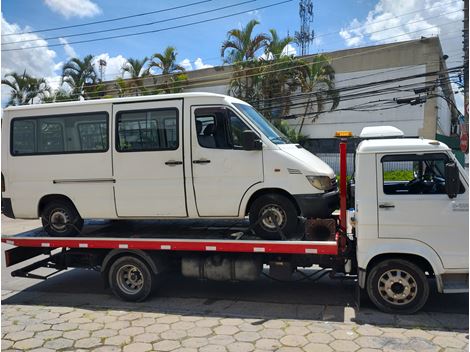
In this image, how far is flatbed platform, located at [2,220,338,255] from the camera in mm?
5477

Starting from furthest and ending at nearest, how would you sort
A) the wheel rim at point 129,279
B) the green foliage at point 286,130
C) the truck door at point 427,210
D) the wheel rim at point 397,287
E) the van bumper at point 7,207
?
the green foliage at point 286,130 < the van bumper at point 7,207 < the wheel rim at point 129,279 < the wheel rim at point 397,287 < the truck door at point 427,210

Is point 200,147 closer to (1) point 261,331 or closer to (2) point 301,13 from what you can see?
(1) point 261,331

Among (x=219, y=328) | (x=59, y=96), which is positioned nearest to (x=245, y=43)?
(x=59, y=96)

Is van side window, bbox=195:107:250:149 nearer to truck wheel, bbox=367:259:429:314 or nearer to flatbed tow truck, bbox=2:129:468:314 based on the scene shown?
flatbed tow truck, bbox=2:129:468:314

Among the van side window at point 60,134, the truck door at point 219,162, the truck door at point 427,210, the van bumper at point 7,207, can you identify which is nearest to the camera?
the truck door at point 427,210

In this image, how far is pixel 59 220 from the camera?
263 inches

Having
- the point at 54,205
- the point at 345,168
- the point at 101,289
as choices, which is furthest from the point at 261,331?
the point at 54,205

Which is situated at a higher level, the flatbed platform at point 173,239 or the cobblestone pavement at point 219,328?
the flatbed platform at point 173,239

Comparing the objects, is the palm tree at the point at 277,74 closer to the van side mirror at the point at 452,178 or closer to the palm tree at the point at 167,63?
the palm tree at the point at 167,63

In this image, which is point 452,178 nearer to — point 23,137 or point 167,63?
point 23,137

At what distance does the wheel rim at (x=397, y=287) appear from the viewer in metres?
5.14

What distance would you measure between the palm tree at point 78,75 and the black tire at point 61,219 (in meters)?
20.2

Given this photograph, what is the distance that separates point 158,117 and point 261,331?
314cm

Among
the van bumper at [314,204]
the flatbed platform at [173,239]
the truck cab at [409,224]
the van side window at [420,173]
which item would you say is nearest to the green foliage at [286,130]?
the flatbed platform at [173,239]
